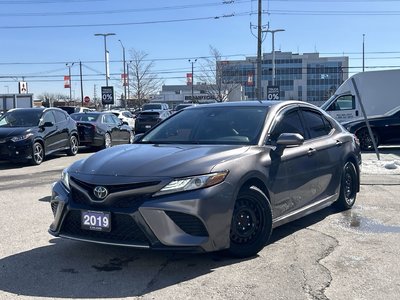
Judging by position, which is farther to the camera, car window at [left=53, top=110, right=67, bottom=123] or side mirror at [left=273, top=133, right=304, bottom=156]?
car window at [left=53, top=110, right=67, bottom=123]

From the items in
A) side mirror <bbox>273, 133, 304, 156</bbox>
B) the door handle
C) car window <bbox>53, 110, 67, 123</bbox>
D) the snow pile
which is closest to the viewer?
side mirror <bbox>273, 133, 304, 156</bbox>

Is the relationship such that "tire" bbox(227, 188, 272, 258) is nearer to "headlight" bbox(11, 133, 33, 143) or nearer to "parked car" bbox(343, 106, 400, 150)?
"headlight" bbox(11, 133, 33, 143)

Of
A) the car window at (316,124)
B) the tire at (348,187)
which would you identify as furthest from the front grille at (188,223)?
the tire at (348,187)

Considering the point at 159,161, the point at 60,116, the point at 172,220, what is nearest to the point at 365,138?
the point at 60,116

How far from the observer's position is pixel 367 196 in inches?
336

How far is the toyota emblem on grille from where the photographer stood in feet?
14.6

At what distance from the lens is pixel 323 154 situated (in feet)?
21.0

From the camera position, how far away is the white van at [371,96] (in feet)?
66.4

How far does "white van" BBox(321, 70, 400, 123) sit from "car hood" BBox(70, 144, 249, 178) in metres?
16.2

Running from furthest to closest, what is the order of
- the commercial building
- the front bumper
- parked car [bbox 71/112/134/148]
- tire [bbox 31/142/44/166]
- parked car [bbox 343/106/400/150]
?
1. the commercial building
2. parked car [bbox 71/112/134/148]
3. parked car [bbox 343/106/400/150]
4. tire [bbox 31/142/44/166]
5. the front bumper

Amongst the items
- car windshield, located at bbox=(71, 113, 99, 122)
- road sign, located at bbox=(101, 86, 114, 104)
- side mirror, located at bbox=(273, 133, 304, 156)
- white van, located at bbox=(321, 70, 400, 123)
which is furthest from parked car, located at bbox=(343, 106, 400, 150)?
road sign, located at bbox=(101, 86, 114, 104)

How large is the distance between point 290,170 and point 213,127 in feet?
3.35

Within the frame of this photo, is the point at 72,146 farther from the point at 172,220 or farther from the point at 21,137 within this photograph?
the point at 172,220

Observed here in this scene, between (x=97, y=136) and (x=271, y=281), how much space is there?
14239mm
